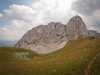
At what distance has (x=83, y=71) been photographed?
94.7 feet

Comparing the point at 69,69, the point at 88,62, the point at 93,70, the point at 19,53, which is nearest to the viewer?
the point at 93,70

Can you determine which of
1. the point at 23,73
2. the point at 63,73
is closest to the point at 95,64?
the point at 63,73

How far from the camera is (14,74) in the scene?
29.4 meters

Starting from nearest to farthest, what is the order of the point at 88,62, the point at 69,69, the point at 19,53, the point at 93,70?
the point at 93,70, the point at 69,69, the point at 88,62, the point at 19,53

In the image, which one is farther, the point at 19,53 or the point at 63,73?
the point at 19,53

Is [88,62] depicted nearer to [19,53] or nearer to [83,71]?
[83,71]

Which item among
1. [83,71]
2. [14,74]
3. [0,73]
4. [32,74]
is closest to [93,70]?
[83,71]

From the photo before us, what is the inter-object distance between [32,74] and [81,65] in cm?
1215

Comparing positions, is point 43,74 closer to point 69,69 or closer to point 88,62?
Answer: point 69,69

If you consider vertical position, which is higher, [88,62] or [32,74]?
[88,62]

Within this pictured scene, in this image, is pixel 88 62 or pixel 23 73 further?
pixel 88 62

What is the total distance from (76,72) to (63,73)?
2.89m

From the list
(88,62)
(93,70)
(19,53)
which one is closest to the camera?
(93,70)

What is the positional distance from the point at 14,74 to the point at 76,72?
14.0 meters
